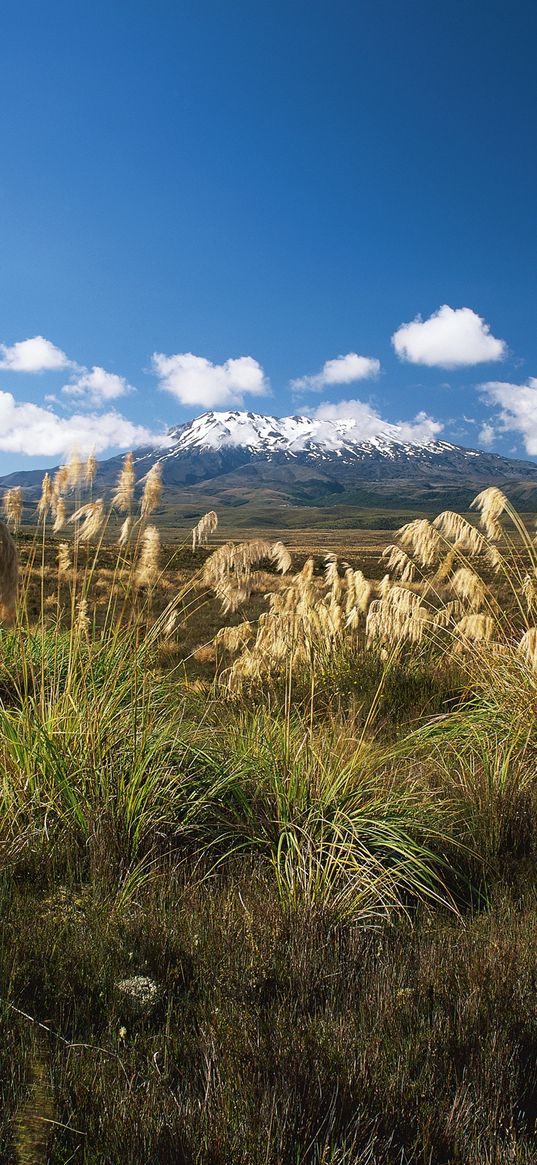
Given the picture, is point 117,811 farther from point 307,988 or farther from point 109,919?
point 307,988

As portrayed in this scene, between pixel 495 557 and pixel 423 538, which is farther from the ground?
pixel 423 538

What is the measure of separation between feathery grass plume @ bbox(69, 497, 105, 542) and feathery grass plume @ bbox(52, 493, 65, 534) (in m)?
0.12

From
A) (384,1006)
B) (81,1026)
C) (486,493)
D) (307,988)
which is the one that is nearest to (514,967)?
Answer: (384,1006)

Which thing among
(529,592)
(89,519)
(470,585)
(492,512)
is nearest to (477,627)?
(470,585)

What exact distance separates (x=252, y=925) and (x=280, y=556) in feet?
12.6

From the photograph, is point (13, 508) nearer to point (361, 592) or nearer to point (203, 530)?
point (203, 530)

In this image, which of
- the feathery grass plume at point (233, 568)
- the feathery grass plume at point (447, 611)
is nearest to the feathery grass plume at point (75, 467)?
the feathery grass plume at point (233, 568)

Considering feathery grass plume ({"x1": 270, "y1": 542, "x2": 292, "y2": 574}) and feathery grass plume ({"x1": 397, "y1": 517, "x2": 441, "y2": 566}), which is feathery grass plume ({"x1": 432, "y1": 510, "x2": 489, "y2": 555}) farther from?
feathery grass plume ({"x1": 270, "y1": 542, "x2": 292, "y2": 574})

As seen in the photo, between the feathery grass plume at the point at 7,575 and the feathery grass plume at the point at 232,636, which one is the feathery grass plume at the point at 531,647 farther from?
the feathery grass plume at the point at 7,575

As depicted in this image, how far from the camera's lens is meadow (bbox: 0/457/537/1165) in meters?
2.02

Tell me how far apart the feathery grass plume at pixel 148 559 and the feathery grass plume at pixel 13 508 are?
3.35 feet

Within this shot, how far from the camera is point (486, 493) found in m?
7.19

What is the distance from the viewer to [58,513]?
5.61 metres

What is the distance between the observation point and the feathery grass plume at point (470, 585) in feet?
24.1
